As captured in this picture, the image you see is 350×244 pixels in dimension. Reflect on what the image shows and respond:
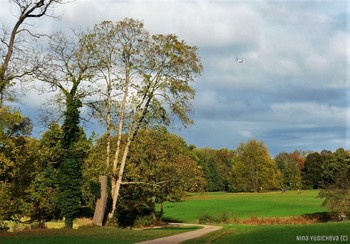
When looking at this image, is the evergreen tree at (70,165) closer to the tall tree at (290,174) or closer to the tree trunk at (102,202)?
the tree trunk at (102,202)

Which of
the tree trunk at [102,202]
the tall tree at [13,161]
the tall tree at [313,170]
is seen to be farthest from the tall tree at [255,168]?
the tall tree at [13,161]

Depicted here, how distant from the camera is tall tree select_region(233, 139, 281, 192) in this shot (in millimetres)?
111875

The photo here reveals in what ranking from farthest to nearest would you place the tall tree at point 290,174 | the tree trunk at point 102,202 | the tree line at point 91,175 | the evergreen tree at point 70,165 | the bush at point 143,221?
the tall tree at point 290,174
the bush at point 143,221
the evergreen tree at point 70,165
the tree trunk at point 102,202
the tree line at point 91,175

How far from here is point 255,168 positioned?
113m

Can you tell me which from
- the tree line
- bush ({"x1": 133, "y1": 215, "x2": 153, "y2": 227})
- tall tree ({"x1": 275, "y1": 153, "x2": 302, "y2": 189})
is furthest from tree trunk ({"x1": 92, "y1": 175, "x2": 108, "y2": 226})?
tall tree ({"x1": 275, "y1": 153, "x2": 302, "y2": 189})

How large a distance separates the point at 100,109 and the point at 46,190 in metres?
10.9

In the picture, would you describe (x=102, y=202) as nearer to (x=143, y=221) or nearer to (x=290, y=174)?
(x=143, y=221)

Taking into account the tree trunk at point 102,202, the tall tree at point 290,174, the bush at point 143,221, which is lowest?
the bush at point 143,221

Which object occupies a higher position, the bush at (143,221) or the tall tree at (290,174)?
the tall tree at (290,174)

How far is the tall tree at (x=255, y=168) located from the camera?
367 ft

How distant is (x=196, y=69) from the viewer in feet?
114

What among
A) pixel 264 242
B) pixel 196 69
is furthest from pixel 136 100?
pixel 264 242

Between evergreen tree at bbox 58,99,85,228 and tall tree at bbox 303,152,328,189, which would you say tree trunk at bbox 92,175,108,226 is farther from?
tall tree at bbox 303,152,328,189

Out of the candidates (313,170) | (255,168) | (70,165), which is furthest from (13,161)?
(313,170)
